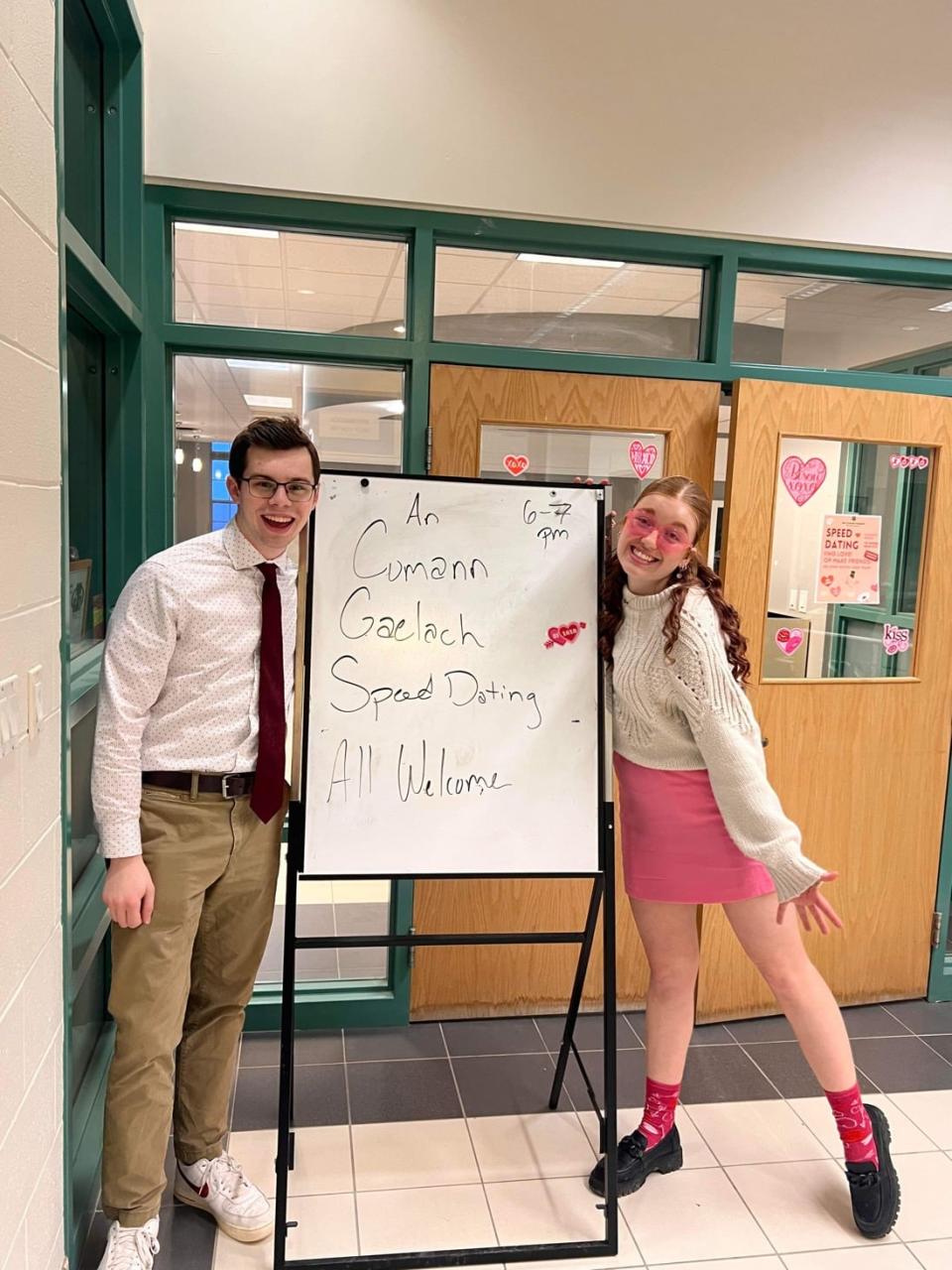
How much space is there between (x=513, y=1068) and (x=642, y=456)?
180 centimetres

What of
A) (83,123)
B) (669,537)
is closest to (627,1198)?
(669,537)

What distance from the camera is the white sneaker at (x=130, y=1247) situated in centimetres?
171

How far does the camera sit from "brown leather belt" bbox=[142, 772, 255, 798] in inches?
69.1

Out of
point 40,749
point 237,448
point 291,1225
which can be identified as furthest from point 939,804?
point 40,749

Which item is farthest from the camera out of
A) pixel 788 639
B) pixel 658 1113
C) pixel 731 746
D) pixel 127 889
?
pixel 788 639

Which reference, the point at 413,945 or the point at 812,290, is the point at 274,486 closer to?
the point at 413,945

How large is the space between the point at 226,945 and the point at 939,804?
2.32 metres

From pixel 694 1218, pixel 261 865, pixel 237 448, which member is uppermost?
pixel 237 448

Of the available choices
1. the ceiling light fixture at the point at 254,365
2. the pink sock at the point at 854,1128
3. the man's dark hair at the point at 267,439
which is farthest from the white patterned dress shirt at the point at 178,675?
the pink sock at the point at 854,1128

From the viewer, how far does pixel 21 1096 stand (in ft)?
4.47

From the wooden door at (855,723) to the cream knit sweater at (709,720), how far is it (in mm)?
841

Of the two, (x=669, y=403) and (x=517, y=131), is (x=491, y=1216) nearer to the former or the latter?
(x=669, y=403)

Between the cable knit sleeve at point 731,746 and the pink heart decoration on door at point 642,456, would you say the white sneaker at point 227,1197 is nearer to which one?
the cable knit sleeve at point 731,746

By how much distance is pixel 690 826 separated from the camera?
2.03 meters
